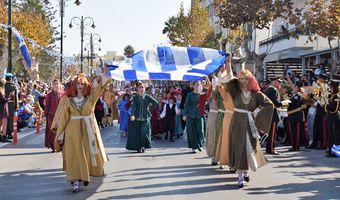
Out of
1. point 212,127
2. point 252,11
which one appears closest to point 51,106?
point 212,127

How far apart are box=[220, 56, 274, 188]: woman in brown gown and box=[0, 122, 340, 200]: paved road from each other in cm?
42

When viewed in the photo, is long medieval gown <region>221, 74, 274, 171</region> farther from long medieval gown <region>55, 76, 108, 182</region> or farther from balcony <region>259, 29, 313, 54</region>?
balcony <region>259, 29, 313, 54</region>

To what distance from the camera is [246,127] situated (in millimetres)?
8953

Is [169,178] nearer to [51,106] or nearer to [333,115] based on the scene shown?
[333,115]

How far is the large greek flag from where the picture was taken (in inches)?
489

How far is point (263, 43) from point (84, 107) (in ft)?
116

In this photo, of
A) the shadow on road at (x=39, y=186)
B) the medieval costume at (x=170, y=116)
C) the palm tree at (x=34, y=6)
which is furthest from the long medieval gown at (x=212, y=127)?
the palm tree at (x=34, y=6)

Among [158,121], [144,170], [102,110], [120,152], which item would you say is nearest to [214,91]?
[144,170]

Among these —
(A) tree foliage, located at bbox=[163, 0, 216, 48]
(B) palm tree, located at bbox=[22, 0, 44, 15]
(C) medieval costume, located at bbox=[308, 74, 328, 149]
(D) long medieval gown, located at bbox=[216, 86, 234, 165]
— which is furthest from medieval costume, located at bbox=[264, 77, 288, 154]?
(B) palm tree, located at bbox=[22, 0, 44, 15]

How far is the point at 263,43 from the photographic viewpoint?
141 feet

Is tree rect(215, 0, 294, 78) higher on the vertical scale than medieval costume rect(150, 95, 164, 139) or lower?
higher

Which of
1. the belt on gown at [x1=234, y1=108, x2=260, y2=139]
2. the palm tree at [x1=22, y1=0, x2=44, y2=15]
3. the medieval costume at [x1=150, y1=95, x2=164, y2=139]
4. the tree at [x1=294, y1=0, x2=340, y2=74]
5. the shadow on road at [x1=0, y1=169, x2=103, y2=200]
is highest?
the palm tree at [x1=22, y1=0, x2=44, y2=15]

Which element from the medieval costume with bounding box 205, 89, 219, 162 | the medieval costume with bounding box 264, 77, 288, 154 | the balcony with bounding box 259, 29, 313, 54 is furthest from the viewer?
the balcony with bounding box 259, 29, 313, 54

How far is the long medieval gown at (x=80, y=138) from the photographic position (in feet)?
28.2
